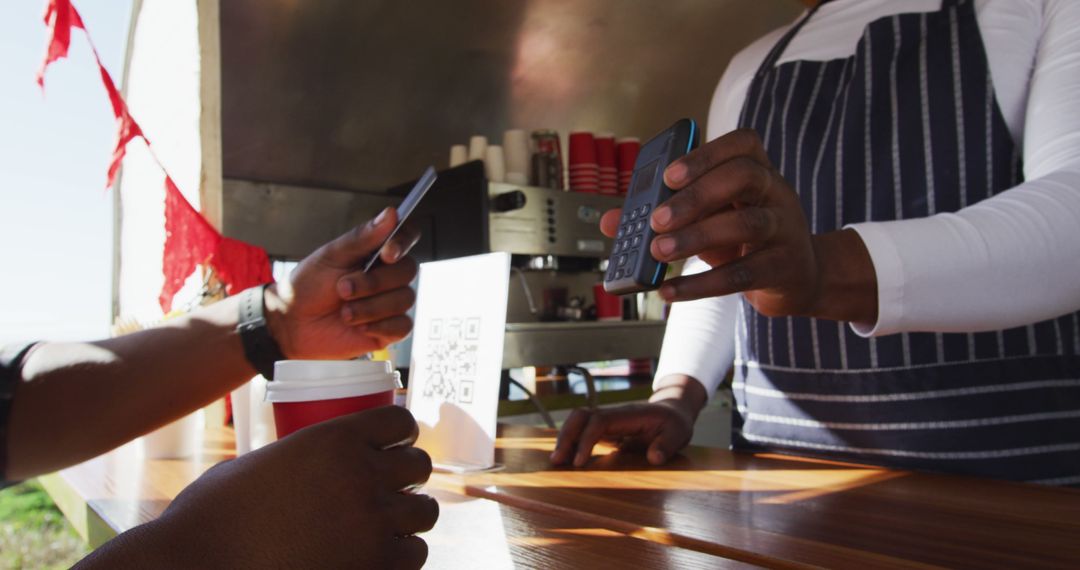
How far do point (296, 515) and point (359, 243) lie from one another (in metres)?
0.70

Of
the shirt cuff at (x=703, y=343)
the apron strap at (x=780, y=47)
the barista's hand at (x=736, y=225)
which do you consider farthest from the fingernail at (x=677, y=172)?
the apron strap at (x=780, y=47)

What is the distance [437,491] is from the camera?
0.86 metres

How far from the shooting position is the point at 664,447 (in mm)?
1004

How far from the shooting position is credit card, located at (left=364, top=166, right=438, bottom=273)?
2.62 feet

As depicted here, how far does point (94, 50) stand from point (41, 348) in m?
0.67

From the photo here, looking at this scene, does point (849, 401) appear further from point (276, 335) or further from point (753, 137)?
point (276, 335)

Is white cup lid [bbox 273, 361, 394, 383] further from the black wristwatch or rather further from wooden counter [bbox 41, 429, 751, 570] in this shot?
the black wristwatch

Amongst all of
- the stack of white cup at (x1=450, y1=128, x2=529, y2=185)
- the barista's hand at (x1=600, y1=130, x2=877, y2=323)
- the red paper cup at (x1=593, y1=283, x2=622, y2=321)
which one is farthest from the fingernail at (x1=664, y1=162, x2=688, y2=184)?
the red paper cup at (x1=593, y1=283, x2=622, y2=321)

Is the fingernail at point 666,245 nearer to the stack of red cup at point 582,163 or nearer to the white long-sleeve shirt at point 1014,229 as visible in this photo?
the white long-sleeve shirt at point 1014,229

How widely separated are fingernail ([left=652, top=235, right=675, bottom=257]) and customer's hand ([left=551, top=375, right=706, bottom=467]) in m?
0.43

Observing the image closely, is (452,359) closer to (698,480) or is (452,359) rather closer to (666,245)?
(698,480)

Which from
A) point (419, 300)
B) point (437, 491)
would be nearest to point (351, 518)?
point (437, 491)

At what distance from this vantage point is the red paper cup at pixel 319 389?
639 mm

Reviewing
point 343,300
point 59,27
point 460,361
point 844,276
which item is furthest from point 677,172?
point 59,27
